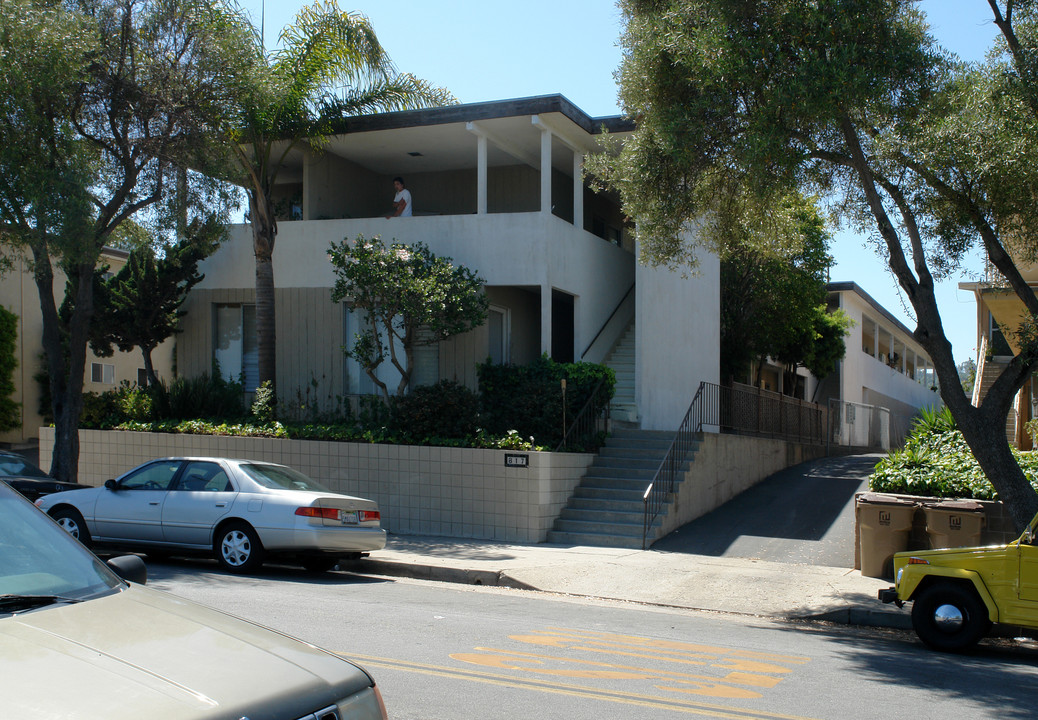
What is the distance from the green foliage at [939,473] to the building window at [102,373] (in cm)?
2481

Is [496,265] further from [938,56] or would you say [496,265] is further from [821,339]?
[821,339]

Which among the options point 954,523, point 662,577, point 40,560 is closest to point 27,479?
point 662,577

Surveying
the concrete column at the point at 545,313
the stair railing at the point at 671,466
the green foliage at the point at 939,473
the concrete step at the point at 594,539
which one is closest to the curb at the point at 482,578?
the green foliage at the point at 939,473

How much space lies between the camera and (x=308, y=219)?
19797 mm

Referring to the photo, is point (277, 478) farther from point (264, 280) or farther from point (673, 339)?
point (673, 339)

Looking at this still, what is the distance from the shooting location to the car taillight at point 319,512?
11227mm

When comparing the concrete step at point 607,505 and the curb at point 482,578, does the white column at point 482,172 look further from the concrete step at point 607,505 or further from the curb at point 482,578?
the curb at point 482,578

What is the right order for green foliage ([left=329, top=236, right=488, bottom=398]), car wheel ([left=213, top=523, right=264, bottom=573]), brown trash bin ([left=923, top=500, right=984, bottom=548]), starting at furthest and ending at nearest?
green foliage ([left=329, top=236, right=488, bottom=398]), car wheel ([left=213, top=523, right=264, bottom=573]), brown trash bin ([left=923, top=500, right=984, bottom=548])

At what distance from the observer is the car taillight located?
1123 centimetres

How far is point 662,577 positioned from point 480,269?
26.4 feet

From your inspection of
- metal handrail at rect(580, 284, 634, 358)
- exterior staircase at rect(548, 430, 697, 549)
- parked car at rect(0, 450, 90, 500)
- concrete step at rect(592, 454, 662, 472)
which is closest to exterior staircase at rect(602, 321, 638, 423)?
metal handrail at rect(580, 284, 634, 358)

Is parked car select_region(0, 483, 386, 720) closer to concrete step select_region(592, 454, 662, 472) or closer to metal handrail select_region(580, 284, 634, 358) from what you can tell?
concrete step select_region(592, 454, 662, 472)

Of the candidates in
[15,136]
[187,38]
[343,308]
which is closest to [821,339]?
[343,308]

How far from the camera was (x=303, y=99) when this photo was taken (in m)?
17.7
